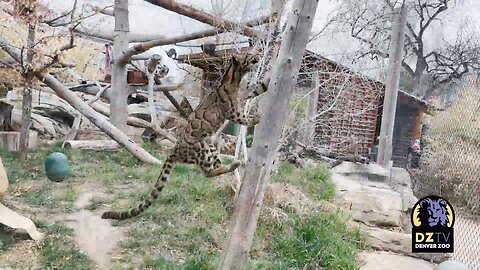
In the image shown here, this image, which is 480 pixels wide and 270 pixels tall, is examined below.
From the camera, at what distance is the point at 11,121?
19.2ft

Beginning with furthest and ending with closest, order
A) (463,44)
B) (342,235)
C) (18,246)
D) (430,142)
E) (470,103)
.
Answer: (463,44)
(430,142)
(342,235)
(470,103)
(18,246)

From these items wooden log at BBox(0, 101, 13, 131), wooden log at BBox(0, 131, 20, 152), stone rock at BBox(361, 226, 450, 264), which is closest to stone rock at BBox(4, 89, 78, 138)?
wooden log at BBox(0, 101, 13, 131)

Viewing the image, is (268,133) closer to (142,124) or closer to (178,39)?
(178,39)

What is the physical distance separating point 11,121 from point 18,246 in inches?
129

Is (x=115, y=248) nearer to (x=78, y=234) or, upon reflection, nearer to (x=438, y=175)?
(x=78, y=234)

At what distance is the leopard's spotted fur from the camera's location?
283cm

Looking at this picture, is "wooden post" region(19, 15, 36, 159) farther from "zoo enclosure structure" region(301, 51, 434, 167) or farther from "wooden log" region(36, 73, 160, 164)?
"zoo enclosure structure" region(301, 51, 434, 167)

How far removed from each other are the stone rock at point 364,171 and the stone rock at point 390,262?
4.53ft

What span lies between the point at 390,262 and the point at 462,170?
2.83 feet

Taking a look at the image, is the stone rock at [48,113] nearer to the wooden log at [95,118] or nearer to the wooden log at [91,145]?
the wooden log at [91,145]

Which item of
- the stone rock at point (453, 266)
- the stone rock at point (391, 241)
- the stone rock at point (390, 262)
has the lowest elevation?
the stone rock at point (390, 262)

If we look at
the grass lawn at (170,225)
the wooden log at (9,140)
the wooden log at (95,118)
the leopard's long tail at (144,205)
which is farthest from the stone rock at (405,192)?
the wooden log at (9,140)

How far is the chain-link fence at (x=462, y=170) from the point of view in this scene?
3.05 m

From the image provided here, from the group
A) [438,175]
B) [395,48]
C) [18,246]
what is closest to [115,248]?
[18,246]
